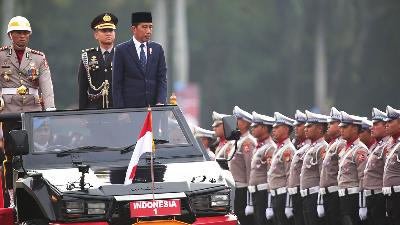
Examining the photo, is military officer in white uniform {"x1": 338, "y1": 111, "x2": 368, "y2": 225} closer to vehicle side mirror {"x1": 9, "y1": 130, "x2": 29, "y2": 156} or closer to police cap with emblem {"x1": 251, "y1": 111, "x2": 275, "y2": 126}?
police cap with emblem {"x1": 251, "y1": 111, "x2": 275, "y2": 126}

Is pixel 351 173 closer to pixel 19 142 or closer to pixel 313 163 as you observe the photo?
pixel 313 163

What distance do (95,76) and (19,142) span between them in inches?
129

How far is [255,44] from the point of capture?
289 feet

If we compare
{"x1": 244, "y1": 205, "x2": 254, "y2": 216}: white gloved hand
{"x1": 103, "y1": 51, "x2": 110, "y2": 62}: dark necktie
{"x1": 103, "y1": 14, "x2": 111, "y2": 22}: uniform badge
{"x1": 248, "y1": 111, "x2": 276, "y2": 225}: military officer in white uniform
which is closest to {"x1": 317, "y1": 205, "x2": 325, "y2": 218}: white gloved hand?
{"x1": 248, "y1": 111, "x2": 276, "y2": 225}: military officer in white uniform

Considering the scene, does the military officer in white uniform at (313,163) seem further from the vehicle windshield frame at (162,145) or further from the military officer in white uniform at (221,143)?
the vehicle windshield frame at (162,145)

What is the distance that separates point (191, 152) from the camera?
666 inches

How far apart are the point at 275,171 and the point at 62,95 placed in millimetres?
52367

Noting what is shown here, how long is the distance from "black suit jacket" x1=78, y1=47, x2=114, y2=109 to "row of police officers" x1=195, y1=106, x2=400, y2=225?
1.71m

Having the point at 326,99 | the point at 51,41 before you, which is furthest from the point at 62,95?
the point at 326,99

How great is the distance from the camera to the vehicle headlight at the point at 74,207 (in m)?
15.6

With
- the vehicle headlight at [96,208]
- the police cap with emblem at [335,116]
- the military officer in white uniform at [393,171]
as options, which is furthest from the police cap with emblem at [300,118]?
the vehicle headlight at [96,208]

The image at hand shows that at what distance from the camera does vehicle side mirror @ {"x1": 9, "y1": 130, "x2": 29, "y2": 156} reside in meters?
16.0

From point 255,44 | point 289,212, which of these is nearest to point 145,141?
point 289,212

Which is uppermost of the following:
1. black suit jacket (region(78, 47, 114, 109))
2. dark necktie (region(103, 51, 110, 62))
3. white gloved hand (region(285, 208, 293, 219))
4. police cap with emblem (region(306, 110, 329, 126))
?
dark necktie (region(103, 51, 110, 62))
